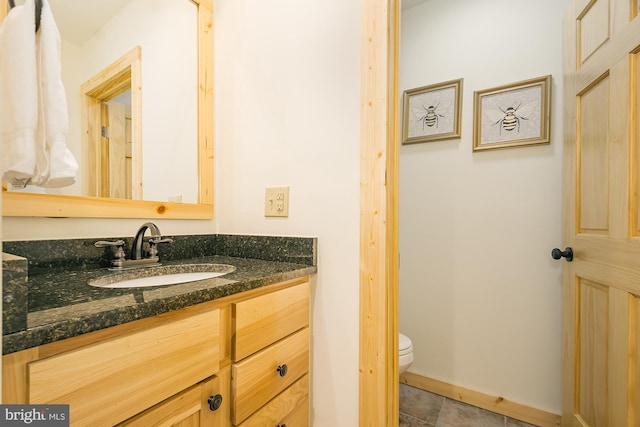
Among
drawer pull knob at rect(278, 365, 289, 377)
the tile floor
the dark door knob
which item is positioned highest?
the dark door knob

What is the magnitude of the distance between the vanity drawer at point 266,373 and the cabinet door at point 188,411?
4 cm

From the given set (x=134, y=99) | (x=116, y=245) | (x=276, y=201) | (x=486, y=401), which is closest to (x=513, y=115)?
(x=276, y=201)

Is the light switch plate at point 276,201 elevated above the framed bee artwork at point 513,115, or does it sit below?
below

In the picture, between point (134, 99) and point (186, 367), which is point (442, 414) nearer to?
point (186, 367)

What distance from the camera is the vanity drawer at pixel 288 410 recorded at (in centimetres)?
85

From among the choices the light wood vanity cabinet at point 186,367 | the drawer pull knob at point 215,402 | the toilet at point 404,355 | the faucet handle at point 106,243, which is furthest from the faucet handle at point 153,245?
the toilet at point 404,355

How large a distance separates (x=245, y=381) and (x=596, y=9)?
6.06 feet

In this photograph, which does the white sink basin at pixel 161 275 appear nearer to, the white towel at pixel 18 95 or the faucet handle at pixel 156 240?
the faucet handle at pixel 156 240

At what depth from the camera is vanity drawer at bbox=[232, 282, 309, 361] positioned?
79cm

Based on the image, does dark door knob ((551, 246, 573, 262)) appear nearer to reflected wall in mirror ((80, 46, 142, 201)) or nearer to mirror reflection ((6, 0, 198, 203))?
mirror reflection ((6, 0, 198, 203))

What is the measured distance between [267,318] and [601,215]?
129cm

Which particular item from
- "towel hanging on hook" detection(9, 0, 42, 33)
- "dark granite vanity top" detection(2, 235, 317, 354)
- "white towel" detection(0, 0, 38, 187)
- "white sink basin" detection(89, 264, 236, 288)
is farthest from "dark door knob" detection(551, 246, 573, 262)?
"towel hanging on hook" detection(9, 0, 42, 33)

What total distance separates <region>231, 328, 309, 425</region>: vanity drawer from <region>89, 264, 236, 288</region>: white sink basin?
28 centimetres

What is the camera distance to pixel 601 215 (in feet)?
3.72
